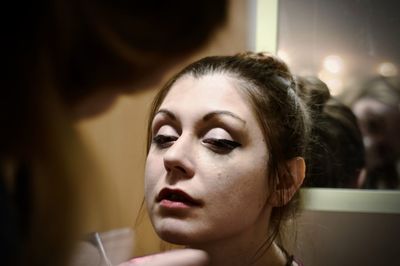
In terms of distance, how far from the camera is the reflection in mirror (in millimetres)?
828

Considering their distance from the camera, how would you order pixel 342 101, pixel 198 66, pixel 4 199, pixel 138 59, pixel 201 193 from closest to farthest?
pixel 4 199 < pixel 138 59 < pixel 201 193 < pixel 198 66 < pixel 342 101

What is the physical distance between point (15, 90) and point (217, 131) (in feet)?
1.12

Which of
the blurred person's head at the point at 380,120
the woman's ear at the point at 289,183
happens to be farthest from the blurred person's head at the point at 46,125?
the blurred person's head at the point at 380,120

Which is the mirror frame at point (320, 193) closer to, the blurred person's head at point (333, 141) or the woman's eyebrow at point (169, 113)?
the blurred person's head at point (333, 141)

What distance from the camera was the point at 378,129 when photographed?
0.83 m

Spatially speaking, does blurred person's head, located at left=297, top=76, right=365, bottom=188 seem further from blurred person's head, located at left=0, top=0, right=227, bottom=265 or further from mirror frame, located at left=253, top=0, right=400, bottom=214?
blurred person's head, located at left=0, top=0, right=227, bottom=265

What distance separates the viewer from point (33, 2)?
1.06ft

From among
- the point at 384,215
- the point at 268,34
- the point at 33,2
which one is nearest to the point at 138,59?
the point at 33,2

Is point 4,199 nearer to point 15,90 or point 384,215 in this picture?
point 15,90

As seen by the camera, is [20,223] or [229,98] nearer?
[20,223]

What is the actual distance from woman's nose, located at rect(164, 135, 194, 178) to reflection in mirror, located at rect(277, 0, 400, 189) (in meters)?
0.36

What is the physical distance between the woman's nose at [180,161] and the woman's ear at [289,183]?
172 mm

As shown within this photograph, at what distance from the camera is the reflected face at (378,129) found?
32.4 inches

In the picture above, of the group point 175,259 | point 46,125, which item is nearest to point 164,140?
point 175,259
